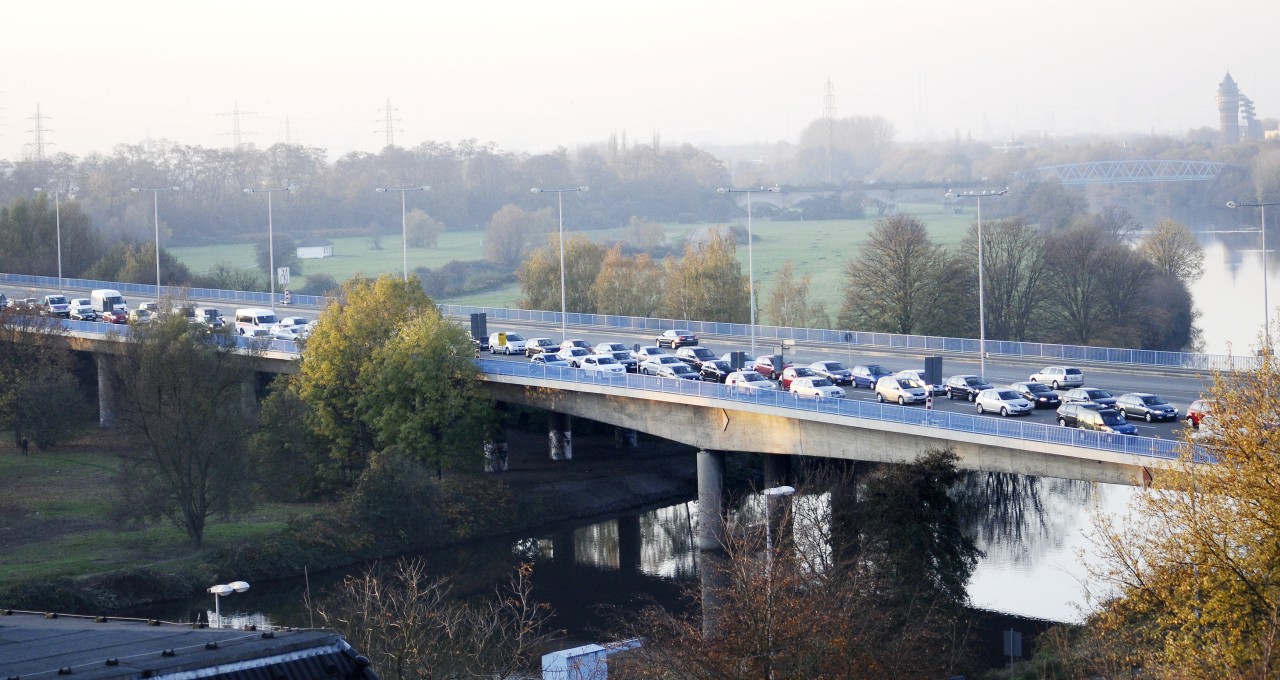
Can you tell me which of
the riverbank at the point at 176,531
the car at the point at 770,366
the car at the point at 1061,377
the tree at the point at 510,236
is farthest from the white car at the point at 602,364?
the tree at the point at 510,236

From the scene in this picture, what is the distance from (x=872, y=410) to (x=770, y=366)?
13664 mm

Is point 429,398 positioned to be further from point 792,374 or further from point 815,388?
point 815,388

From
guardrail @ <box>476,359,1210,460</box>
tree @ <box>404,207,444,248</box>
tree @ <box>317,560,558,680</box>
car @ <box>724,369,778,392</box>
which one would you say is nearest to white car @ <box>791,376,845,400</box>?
car @ <box>724,369,778,392</box>

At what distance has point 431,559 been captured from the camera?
5528cm

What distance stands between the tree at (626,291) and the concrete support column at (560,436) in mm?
24774

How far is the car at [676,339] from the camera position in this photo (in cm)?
7412

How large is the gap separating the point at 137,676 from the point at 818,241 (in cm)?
15487

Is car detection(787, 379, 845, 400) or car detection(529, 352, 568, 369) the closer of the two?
car detection(787, 379, 845, 400)

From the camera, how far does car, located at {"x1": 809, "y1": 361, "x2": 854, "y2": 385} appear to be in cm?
5953

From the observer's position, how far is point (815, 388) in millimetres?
54844

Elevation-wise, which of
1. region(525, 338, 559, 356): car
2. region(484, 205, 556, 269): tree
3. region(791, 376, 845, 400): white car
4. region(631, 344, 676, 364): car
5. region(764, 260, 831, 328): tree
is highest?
region(484, 205, 556, 269): tree

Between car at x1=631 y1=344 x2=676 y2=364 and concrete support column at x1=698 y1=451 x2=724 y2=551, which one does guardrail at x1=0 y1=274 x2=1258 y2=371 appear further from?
concrete support column at x1=698 y1=451 x2=724 y2=551

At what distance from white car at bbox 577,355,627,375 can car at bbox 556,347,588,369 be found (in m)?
0.21

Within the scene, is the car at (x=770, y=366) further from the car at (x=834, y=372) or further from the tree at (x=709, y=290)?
the tree at (x=709, y=290)
